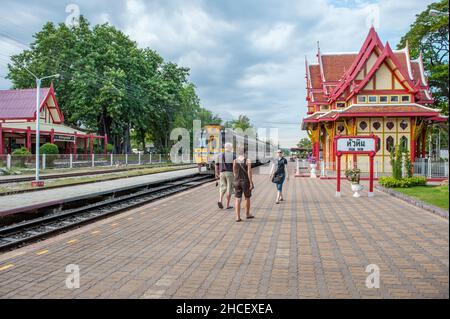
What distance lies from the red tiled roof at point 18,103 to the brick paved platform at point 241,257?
33178 mm

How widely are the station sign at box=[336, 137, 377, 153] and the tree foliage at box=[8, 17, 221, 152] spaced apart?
104 feet

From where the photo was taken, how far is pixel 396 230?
7930 mm

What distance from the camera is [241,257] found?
601 cm

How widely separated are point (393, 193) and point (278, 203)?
15.8ft

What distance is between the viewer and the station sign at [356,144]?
1516cm

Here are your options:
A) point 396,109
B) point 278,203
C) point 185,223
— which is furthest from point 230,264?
point 396,109

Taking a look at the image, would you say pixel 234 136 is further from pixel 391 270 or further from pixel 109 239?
pixel 391 270

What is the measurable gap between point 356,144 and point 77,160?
27901mm

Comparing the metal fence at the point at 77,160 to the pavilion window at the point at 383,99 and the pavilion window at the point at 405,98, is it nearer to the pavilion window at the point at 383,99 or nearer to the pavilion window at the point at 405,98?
the pavilion window at the point at 383,99

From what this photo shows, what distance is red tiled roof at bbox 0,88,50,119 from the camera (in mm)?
38062

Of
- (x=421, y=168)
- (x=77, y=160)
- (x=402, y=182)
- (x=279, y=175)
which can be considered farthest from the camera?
(x=77, y=160)

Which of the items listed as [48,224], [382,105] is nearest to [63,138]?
[382,105]

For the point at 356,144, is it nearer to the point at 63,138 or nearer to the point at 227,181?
the point at 227,181

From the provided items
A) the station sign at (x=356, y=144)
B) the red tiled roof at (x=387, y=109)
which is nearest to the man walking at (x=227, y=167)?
the station sign at (x=356, y=144)
